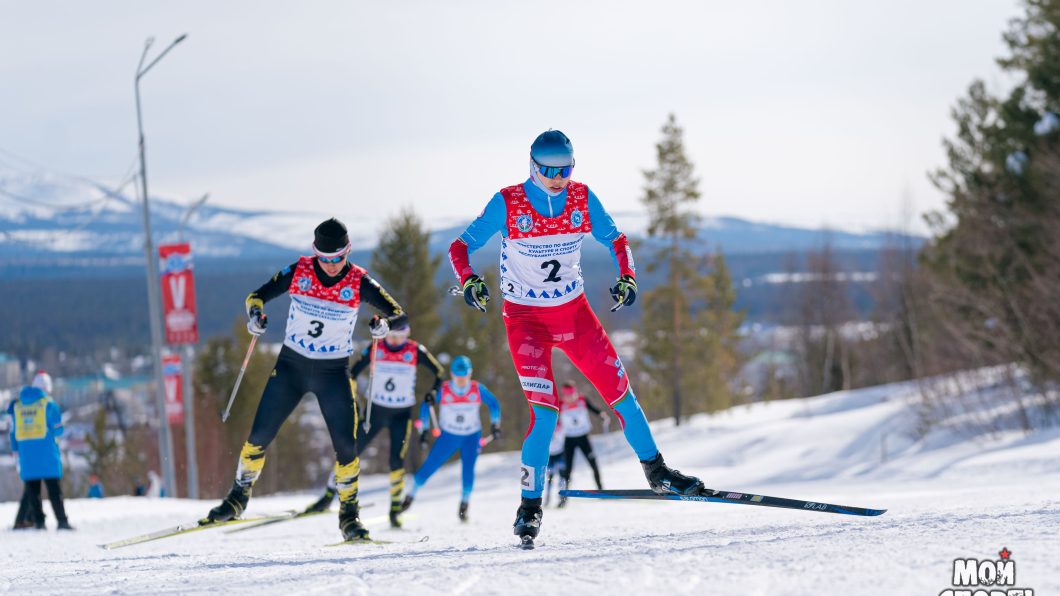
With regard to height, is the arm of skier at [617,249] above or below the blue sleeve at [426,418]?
above

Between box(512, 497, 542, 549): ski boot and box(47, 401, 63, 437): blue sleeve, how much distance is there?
8139 millimetres

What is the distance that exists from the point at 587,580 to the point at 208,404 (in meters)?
51.7

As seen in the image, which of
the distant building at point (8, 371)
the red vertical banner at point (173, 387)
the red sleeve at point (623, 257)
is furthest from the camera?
the distant building at point (8, 371)

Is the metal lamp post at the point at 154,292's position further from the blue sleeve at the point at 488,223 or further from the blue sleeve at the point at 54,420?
the blue sleeve at the point at 488,223

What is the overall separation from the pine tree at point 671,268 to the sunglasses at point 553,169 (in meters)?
Answer: 34.4

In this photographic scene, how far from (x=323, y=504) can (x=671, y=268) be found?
98.6 feet

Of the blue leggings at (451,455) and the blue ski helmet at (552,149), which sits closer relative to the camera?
the blue ski helmet at (552,149)

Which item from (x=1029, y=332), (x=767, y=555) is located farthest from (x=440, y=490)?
(x=767, y=555)

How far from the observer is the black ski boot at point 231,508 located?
317 inches

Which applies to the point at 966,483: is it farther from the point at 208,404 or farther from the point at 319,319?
the point at 208,404

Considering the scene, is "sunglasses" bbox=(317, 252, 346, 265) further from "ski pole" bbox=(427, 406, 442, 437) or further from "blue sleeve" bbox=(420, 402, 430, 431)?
"blue sleeve" bbox=(420, 402, 430, 431)

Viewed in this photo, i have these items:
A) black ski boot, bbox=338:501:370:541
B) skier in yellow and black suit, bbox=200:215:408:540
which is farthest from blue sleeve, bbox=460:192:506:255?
black ski boot, bbox=338:501:370:541

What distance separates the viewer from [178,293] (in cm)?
1992

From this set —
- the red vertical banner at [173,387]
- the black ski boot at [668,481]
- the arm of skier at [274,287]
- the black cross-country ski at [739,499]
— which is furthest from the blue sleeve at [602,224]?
the red vertical banner at [173,387]
